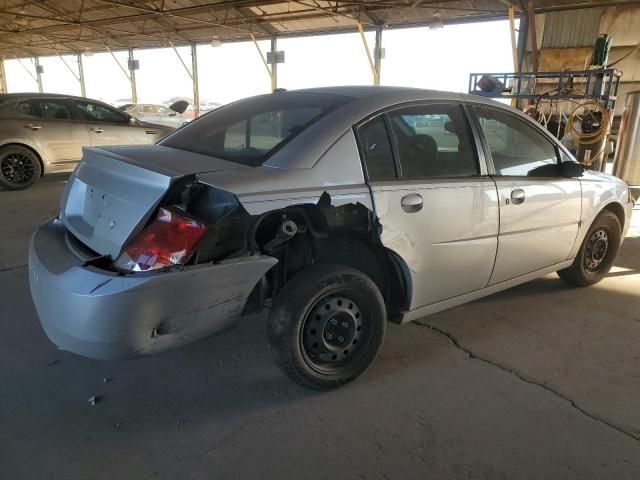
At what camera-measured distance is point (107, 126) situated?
8.52 metres

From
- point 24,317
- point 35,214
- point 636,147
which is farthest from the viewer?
point 636,147

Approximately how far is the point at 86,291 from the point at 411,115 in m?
1.93

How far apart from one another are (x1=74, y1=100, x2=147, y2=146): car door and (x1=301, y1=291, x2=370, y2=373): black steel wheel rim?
730 centimetres

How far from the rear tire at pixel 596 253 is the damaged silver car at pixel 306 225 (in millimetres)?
674

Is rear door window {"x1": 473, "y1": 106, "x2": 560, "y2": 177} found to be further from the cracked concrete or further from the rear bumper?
the rear bumper

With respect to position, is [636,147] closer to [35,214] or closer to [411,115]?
[411,115]

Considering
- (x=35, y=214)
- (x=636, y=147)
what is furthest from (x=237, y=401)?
(x=636, y=147)

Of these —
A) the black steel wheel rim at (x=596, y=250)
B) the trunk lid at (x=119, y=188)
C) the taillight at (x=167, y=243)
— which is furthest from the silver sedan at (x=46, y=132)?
the black steel wheel rim at (x=596, y=250)

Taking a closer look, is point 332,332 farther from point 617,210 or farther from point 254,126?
point 617,210

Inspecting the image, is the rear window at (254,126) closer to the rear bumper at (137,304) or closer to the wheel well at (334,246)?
the wheel well at (334,246)

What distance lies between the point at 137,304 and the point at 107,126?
7.68 metres

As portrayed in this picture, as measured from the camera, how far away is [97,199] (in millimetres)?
2326

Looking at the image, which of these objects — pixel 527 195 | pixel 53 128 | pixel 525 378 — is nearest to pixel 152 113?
pixel 53 128

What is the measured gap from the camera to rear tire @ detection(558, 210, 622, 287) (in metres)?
3.84
